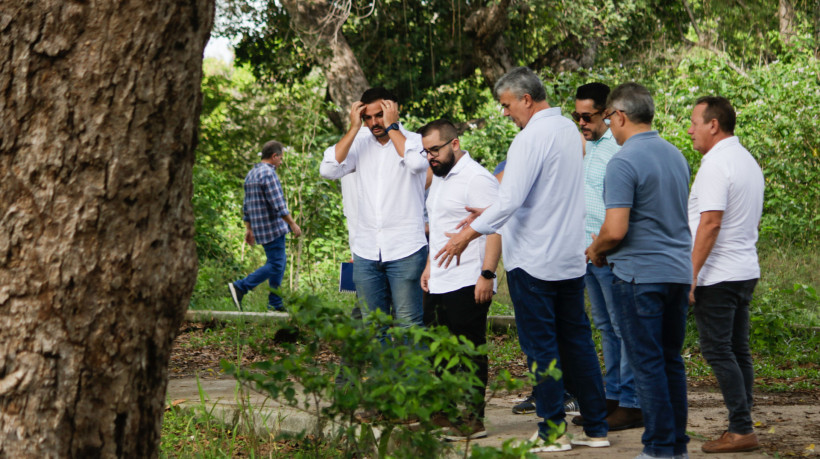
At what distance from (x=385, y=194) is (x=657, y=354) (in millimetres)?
2104

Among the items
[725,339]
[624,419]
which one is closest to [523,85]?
[725,339]

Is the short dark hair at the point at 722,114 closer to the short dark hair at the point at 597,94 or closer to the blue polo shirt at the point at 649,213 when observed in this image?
the blue polo shirt at the point at 649,213

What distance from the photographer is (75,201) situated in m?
2.49

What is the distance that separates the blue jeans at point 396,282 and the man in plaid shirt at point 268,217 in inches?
194

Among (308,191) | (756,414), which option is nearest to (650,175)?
(756,414)

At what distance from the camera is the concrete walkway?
463 centimetres

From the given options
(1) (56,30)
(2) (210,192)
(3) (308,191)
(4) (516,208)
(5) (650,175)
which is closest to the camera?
(1) (56,30)

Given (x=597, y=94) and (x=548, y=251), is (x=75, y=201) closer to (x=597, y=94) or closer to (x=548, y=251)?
(x=548, y=251)

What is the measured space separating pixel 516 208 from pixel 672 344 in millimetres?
1064

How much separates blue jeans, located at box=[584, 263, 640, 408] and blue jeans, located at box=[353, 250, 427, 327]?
1166 mm

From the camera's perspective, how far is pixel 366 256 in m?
5.51

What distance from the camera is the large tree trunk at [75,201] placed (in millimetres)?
2471

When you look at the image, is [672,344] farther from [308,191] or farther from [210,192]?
[210,192]

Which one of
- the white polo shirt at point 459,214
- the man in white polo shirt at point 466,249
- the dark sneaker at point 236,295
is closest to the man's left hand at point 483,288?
the man in white polo shirt at point 466,249
